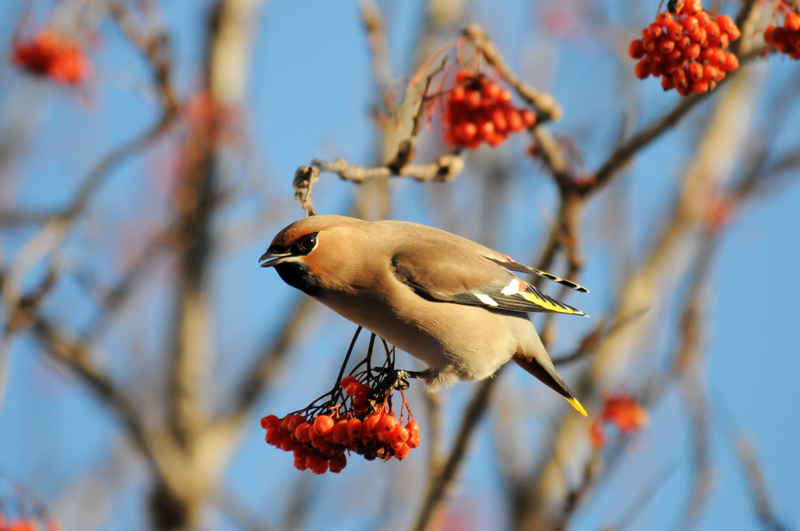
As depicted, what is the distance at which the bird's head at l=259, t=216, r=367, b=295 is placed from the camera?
2367 millimetres

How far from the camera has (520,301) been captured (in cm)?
291

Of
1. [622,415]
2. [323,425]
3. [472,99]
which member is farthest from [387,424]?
[622,415]

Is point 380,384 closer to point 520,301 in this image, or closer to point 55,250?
point 520,301

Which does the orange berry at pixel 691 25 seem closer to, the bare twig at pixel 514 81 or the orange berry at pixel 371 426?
the bare twig at pixel 514 81

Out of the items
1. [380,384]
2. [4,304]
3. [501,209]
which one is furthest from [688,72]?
[501,209]

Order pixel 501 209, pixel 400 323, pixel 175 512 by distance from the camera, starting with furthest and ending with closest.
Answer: pixel 501 209
pixel 175 512
pixel 400 323

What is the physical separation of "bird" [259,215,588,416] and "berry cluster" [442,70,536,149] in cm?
→ 44

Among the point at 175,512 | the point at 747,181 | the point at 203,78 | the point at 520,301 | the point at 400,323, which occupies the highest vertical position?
the point at 747,181

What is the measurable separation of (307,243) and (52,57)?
A: 335 centimetres

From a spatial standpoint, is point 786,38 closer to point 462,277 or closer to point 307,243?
point 462,277

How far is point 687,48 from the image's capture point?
7.99 ft

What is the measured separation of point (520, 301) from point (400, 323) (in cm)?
54

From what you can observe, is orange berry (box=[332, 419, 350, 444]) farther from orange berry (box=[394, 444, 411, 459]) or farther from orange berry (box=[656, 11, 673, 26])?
orange berry (box=[656, 11, 673, 26])

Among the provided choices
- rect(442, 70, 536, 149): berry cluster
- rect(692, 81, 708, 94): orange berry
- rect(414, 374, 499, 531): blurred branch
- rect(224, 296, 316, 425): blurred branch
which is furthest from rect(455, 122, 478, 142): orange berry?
rect(224, 296, 316, 425): blurred branch
